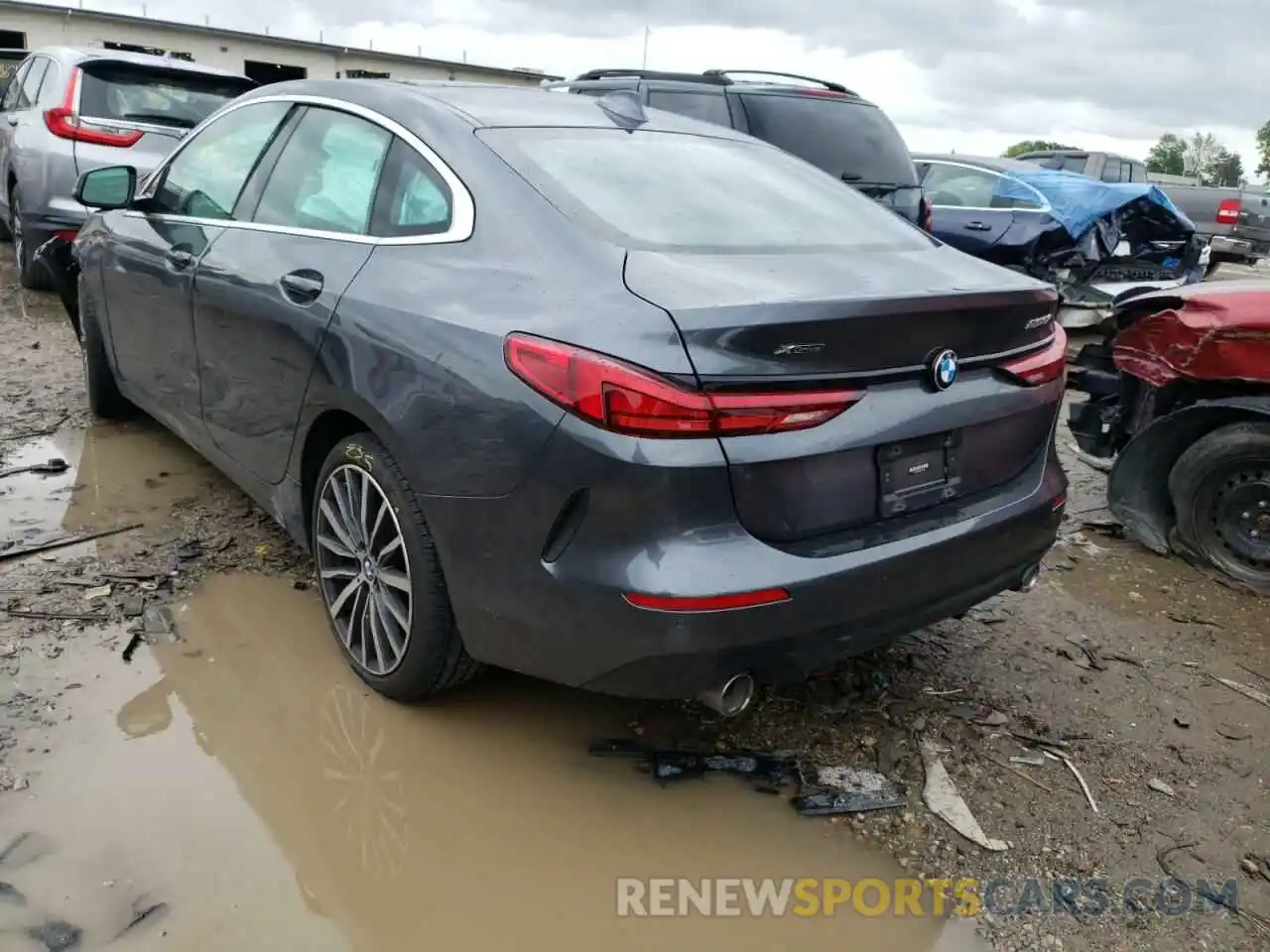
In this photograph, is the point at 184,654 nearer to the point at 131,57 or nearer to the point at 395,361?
the point at 395,361

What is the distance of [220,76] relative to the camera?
24.9 feet

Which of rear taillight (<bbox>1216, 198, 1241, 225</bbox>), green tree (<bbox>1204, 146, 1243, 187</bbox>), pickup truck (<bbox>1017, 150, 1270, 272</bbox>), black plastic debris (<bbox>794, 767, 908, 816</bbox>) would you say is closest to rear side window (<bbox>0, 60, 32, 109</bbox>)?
black plastic debris (<bbox>794, 767, 908, 816</bbox>)

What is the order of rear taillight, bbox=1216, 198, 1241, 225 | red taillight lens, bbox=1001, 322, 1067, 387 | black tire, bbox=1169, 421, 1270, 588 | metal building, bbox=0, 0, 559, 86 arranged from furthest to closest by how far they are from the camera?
1. metal building, bbox=0, 0, 559, 86
2. rear taillight, bbox=1216, 198, 1241, 225
3. black tire, bbox=1169, 421, 1270, 588
4. red taillight lens, bbox=1001, 322, 1067, 387

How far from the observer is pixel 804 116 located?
6.87 metres

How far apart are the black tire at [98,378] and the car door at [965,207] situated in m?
7.00

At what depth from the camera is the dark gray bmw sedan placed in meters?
2.16

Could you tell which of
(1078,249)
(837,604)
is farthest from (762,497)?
(1078,249)

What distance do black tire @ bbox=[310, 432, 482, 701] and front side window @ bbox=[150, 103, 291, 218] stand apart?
1.27 m

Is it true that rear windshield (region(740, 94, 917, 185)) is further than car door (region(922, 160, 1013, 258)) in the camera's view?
No

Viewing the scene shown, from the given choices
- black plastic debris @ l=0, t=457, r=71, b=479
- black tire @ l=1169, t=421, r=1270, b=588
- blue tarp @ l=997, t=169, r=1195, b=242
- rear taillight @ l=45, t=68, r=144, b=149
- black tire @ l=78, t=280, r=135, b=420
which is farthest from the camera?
blue tarp @ l=997, t=169, r=1195, b=242

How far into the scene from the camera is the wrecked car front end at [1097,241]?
9.07 m

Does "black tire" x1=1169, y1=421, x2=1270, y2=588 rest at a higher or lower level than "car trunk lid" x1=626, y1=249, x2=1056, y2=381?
lower

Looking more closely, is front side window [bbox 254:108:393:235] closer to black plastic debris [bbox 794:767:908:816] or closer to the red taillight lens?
the red taillight lens

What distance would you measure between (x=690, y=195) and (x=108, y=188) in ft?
8.88
